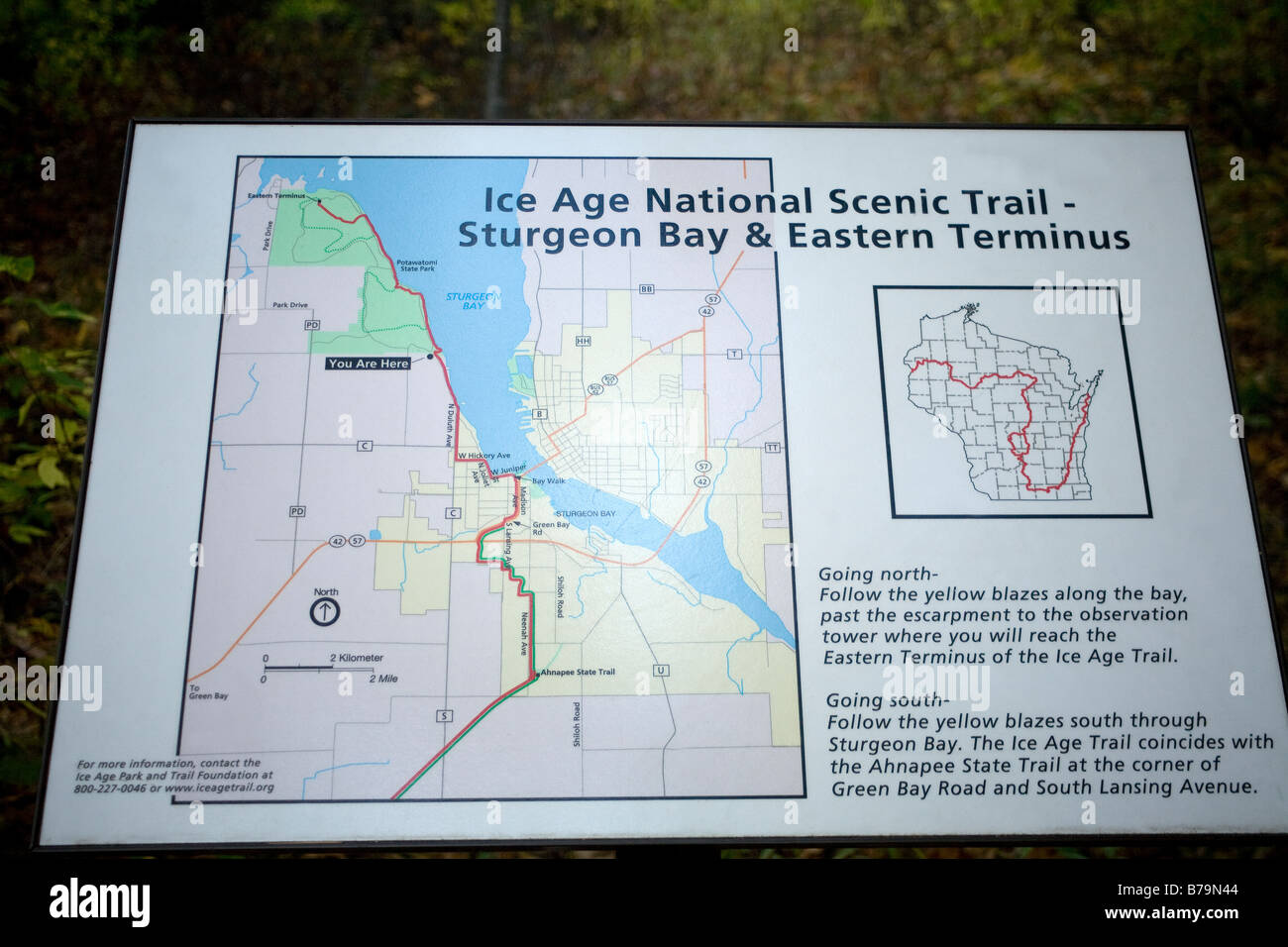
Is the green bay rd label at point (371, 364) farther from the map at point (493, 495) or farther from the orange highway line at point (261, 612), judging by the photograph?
the orange highway line at point (261, 612)

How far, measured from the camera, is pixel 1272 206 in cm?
328

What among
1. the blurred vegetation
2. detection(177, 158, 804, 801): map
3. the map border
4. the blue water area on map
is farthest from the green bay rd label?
the blurred vegetation

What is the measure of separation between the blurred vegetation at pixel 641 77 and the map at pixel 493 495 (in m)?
1.47

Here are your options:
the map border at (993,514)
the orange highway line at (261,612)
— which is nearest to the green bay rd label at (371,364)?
the orange highway line at (261,612)

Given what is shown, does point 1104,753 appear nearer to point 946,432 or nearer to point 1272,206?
point 946,432

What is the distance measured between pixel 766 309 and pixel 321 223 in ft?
4.43

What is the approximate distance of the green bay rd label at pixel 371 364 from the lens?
2035mm

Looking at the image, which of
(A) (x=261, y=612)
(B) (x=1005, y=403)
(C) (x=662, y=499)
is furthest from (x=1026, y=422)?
(A) (x=261, y=612)

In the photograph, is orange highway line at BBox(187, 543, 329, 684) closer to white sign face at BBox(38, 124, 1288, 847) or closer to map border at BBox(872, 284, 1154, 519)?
white sign face at BBox(38, 124, 1288, 847)

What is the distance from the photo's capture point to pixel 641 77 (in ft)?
12.5

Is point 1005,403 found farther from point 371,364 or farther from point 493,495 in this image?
point 371,364

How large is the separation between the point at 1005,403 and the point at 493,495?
1.47m

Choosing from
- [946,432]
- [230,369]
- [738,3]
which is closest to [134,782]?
[230,369]

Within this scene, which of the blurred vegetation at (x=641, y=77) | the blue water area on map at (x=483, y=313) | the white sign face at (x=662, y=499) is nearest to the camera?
the white sign face at (x=662, y=499)
